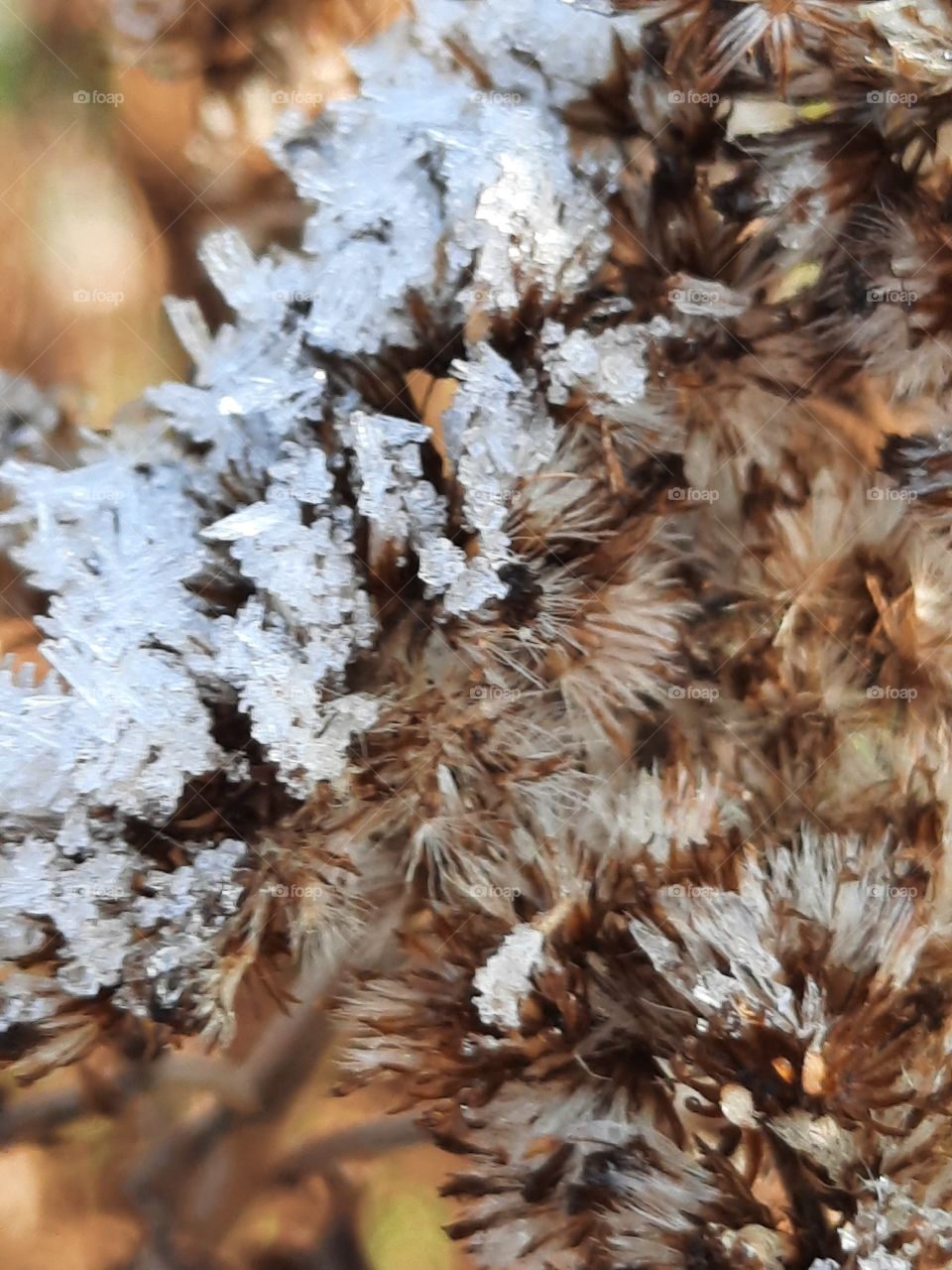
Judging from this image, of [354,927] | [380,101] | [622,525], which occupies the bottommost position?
[354,927]

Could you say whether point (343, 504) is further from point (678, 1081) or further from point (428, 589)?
point (678, 1081)

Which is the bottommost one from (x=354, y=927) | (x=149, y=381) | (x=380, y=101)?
(x=354, y=927)

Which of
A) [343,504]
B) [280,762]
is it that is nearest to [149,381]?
[343,504]

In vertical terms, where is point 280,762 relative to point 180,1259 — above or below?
above

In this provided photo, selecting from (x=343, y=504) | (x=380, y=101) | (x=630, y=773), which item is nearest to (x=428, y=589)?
(x=343, y=504)

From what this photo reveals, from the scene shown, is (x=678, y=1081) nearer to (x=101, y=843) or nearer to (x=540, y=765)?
(x=540, y=765)

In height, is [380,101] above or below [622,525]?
above
